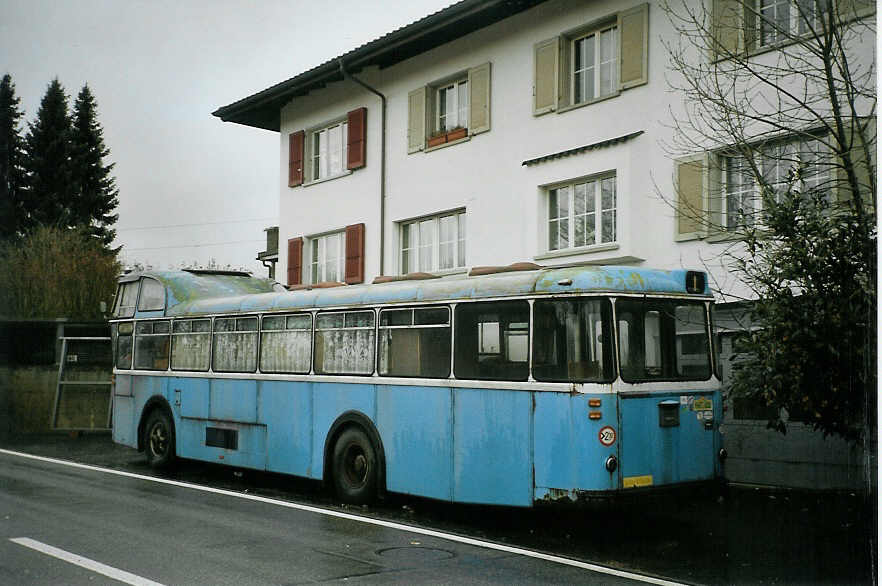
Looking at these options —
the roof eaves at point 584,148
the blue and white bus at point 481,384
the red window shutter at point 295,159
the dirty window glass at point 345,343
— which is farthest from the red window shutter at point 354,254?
the dirty window glass at point 345,343

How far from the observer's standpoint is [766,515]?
1091cm

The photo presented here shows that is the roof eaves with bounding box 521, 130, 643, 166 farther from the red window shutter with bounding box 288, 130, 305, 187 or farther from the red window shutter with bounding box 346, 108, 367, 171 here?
the red window shutter with bounding box 288, 130, 305, 187

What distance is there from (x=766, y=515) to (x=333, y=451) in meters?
5.12

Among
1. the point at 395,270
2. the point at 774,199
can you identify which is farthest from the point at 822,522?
Answer: the point at 395,270

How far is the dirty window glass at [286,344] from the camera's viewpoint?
498 inches

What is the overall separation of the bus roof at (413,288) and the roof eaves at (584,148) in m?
5.28

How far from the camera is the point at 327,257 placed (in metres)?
22.4

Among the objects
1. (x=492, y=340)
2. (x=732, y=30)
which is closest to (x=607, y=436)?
(x=492, y=340)

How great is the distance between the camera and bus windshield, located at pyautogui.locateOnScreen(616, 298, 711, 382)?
946cm

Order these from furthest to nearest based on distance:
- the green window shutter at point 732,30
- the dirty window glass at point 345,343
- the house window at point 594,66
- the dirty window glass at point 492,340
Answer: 1. the house window at point 594,66
2. the dirty window glass at point 345,343
3. the green window shutter at point 732,30
4. the dirty window glass at point 492,340

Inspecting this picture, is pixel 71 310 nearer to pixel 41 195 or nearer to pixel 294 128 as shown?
pixel 294 128

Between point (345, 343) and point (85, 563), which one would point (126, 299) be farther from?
point (85, 563)

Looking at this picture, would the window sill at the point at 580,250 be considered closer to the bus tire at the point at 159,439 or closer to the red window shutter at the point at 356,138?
the red window shutter at the point at 356,138

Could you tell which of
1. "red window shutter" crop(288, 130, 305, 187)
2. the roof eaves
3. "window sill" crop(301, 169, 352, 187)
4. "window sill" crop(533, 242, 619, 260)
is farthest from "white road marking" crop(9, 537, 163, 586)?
"red window shutter" crop(288, 130, 305, 187)
